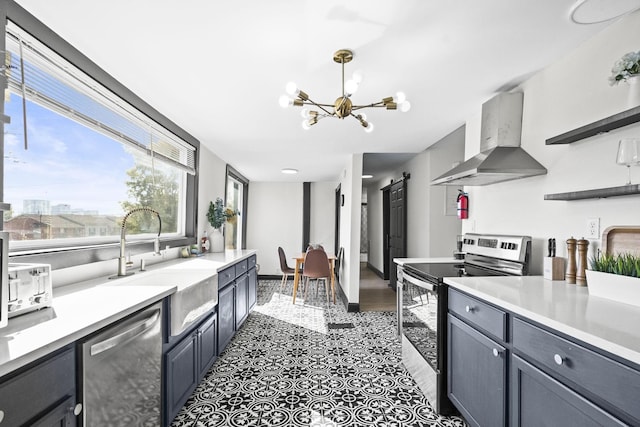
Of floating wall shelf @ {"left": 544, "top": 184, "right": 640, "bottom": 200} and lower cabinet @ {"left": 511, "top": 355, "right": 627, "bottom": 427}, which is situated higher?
floating wall shelf @ {"left": 544, "top": 184, "right": 640, "bottom": 200}

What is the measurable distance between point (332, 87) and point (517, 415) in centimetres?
223

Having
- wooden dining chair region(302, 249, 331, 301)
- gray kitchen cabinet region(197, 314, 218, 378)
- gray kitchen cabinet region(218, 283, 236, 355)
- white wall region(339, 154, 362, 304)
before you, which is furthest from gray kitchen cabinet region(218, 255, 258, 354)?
white wall region(339, 154, 362, 304)

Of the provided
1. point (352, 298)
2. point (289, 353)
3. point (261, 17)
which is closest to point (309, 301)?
point (352, 298)

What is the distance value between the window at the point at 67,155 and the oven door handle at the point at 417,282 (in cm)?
225

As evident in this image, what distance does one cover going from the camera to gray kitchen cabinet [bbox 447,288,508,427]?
1.48 m

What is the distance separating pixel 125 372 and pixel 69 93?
1656 mm

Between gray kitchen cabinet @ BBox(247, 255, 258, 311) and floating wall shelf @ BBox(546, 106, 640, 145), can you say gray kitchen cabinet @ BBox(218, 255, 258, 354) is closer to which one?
gray kitchen cabinet @ BBox(247, 255, 258, 311)

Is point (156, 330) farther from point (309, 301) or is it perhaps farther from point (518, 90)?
point (309, 301)

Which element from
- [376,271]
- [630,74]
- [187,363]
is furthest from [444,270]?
[376,271]

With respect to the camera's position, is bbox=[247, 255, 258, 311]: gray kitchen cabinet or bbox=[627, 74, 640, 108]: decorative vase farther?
bbox=[247, 255, 258, 311]: gray kitchen cabinet

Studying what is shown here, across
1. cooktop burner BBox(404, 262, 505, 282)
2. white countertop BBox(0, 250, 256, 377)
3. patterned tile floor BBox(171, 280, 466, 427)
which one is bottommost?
patterned tile floor BBox(171, 280, 466, 427)

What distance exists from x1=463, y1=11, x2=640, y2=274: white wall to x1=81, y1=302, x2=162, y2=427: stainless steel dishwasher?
2398mm

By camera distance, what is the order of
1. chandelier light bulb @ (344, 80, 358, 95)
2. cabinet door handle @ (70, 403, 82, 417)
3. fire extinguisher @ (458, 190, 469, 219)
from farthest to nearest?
1. fire extinguisher @ (458, 190, 469, 219)
2. chandelier light bulb @ (344, 80, 358, 95)
3. cabinet door handle @ (70, 403, 82, 417)

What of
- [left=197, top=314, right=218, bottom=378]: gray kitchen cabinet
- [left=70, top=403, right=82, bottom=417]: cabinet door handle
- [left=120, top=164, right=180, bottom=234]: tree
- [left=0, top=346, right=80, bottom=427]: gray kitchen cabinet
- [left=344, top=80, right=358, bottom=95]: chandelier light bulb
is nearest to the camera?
[left=0, top=346, right=80, bottom=427]: gray kitchen cabinet
